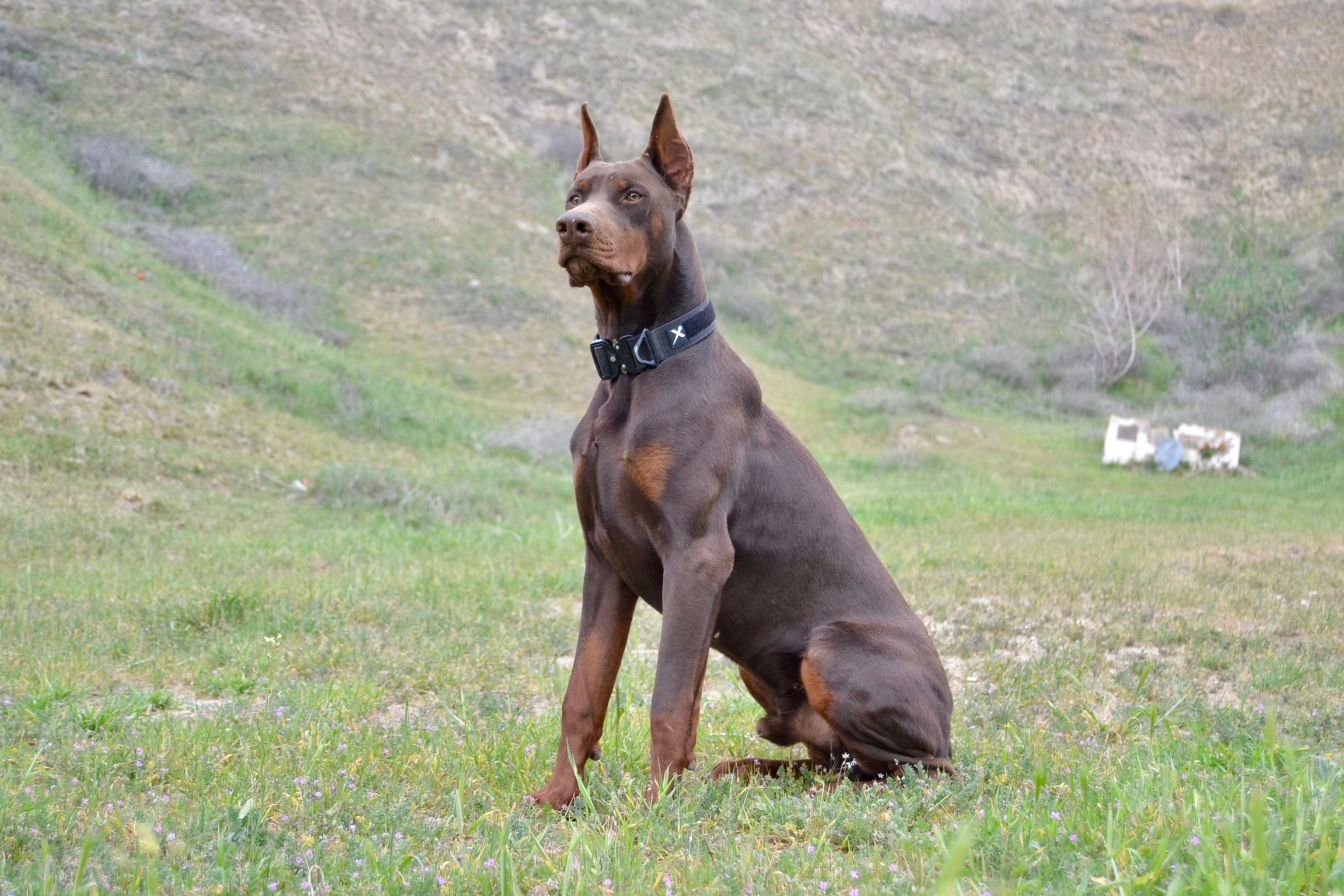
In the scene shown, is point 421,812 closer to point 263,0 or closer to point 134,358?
point 134,358

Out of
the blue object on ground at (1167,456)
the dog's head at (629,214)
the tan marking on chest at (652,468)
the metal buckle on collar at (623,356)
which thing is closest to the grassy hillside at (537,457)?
the blue object on ground at (1167,456)

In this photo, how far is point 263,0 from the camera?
28.6m

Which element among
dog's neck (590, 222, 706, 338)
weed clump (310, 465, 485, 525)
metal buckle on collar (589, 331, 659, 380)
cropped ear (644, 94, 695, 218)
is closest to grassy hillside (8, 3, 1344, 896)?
weed clump (310, 465, 485, 525)

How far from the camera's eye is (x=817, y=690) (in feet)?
11.6

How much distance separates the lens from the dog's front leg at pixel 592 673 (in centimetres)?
349

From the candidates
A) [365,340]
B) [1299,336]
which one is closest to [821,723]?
[365,340]

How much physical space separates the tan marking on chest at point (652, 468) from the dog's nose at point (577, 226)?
662mm

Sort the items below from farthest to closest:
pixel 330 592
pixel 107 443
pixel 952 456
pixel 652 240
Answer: pixel 952 456, pixel 107 443, pixel 330 592, pixel 652 240

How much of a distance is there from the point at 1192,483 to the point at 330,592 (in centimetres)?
1445

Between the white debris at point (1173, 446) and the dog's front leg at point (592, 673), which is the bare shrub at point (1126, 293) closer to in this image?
the white debris at point (1173, 446)

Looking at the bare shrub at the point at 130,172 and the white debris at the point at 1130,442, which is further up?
the bare shrub at the point at 130,172

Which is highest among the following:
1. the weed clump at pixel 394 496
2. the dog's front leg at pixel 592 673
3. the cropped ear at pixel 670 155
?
the cropped ear at pixel 670 155

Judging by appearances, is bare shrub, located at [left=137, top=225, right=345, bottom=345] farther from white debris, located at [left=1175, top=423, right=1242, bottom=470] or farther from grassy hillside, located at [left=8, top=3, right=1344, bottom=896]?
white debris, located at [left=1175, top=423, right=1242, bottom=470]

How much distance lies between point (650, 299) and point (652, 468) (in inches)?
24.7
